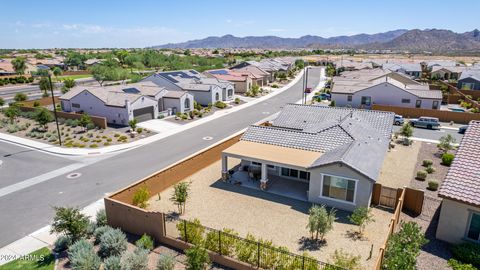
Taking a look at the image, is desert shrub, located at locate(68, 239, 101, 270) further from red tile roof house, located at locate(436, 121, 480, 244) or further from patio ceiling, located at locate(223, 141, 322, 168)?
red tile roof house, located at locate(436, 121, 480, 244)

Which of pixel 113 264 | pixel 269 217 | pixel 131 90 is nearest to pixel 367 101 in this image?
pixel 131 90

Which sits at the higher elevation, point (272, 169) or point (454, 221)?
point (454, 221)

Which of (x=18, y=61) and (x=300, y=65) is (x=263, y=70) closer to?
(x=300, y=65)

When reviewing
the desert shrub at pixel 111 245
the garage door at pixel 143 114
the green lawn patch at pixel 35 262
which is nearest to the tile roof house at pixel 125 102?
the garage door at pixel 143 114

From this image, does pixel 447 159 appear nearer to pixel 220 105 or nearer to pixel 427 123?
pixel 427 123

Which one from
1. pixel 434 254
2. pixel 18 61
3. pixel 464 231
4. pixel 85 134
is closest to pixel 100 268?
pixel 434 254

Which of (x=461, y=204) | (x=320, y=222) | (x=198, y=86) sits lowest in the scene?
(x=320, y=222)
